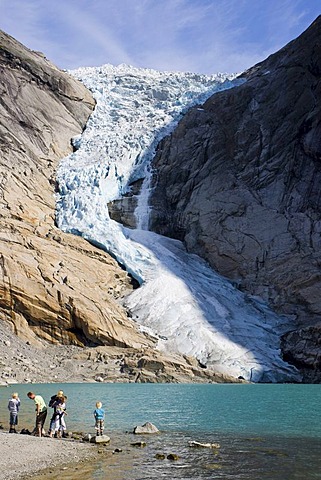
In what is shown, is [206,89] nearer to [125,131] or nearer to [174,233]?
[125,131]

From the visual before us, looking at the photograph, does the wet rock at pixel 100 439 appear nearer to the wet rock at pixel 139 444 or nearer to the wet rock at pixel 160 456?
the wet rock at pixel 139 444

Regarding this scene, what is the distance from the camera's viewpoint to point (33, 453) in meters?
13.3

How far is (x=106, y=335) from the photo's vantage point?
40938mm

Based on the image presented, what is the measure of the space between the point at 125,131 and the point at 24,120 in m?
11.4

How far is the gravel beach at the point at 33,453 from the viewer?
12.0m

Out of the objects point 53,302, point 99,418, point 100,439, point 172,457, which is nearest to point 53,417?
point 99,418

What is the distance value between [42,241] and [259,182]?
916 inches

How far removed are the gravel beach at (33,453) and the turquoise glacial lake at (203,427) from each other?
81 centimetres

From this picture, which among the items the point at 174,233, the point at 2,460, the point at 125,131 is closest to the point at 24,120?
the point at 125,131

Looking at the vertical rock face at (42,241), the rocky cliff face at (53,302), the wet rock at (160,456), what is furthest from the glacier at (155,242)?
the wet rock at (160,456)

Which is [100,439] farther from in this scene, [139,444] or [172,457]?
[172,457]

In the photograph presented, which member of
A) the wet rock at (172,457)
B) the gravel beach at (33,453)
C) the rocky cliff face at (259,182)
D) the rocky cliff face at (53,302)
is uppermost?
the rocky cliff face at (259,182)

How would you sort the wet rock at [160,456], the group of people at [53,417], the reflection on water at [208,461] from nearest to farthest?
the reflection on water at [208,461] < the wet rock at [160,456] < the group of people at [53,417]

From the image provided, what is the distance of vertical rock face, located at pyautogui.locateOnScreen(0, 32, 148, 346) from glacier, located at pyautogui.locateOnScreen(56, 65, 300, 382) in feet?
6.26
